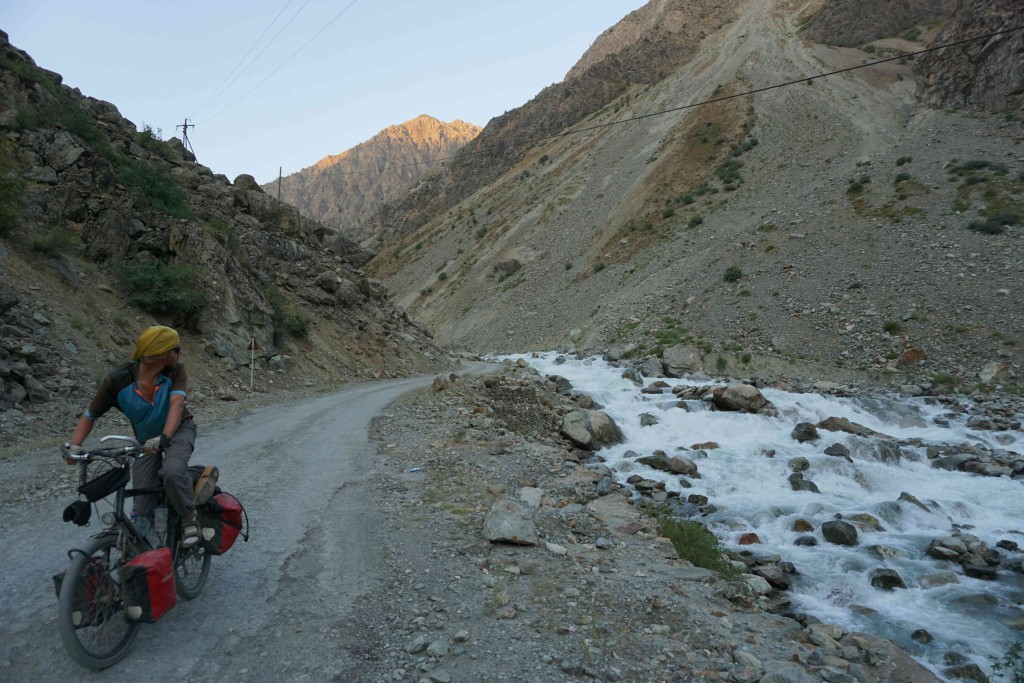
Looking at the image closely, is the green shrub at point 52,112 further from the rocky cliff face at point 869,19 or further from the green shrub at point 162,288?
the rocky cliff face at point 869,19

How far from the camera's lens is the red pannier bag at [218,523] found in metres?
3.96

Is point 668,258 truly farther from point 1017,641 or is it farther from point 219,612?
point 219,612

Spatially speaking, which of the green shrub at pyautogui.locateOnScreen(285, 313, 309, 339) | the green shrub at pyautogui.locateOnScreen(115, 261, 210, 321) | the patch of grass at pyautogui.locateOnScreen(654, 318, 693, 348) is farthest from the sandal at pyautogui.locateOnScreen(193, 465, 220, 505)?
the patch of grass at pyautogui.locateOnScreen(654, 318, 693, 348)

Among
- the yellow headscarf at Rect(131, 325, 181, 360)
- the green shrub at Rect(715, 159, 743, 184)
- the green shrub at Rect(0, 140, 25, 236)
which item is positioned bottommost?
the yellow headscarf at Rect(131, 325, 181, 360)

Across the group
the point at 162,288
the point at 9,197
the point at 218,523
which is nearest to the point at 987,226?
the point at 218,523

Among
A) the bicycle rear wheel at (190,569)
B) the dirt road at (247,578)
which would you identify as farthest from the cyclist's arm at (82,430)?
the dirt road at (247,578)

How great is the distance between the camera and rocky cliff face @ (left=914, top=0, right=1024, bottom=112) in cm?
3519

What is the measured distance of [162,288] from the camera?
1537cm

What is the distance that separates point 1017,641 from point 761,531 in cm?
296

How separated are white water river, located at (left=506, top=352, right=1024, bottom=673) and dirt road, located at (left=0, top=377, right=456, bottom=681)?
4.95 metres

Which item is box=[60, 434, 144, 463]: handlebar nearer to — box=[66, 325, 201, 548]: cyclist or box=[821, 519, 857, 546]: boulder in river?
box=[66, 325, 201, 548]: cyclist

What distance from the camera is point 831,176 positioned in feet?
114

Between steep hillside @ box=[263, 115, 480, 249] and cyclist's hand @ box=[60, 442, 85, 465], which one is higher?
steep hillside @ box=[263, 115, 480, 249]

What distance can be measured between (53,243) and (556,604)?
15354mm
